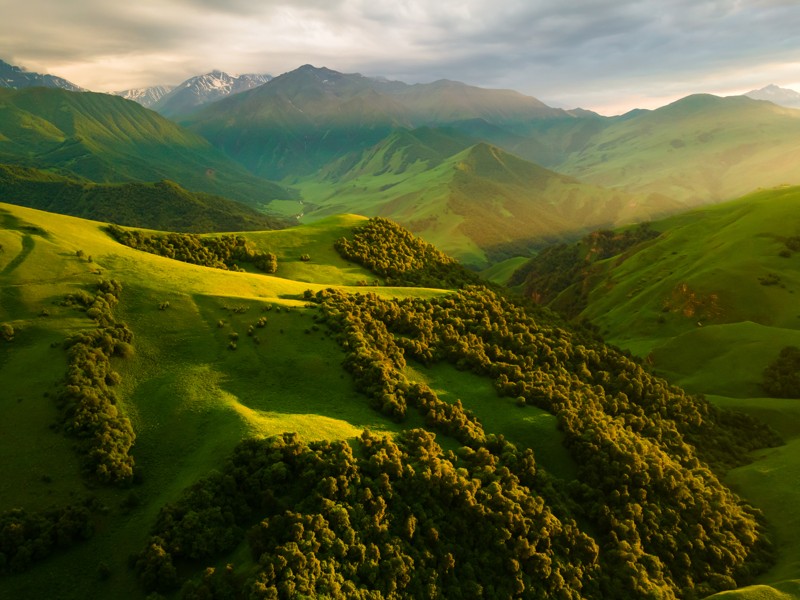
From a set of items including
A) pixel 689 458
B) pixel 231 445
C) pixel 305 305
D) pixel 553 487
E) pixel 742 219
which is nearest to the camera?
pixel 231 445

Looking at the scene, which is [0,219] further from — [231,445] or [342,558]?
[342,558]

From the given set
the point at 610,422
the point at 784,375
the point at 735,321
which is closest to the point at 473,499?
the point at 610,422

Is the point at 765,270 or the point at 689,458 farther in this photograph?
the point at 765,270

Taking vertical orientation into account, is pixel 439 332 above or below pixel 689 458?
above

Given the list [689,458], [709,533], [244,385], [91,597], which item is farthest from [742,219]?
[91,597]

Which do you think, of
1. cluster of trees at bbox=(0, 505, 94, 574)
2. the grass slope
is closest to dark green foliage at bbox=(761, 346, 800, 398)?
the grass slope
